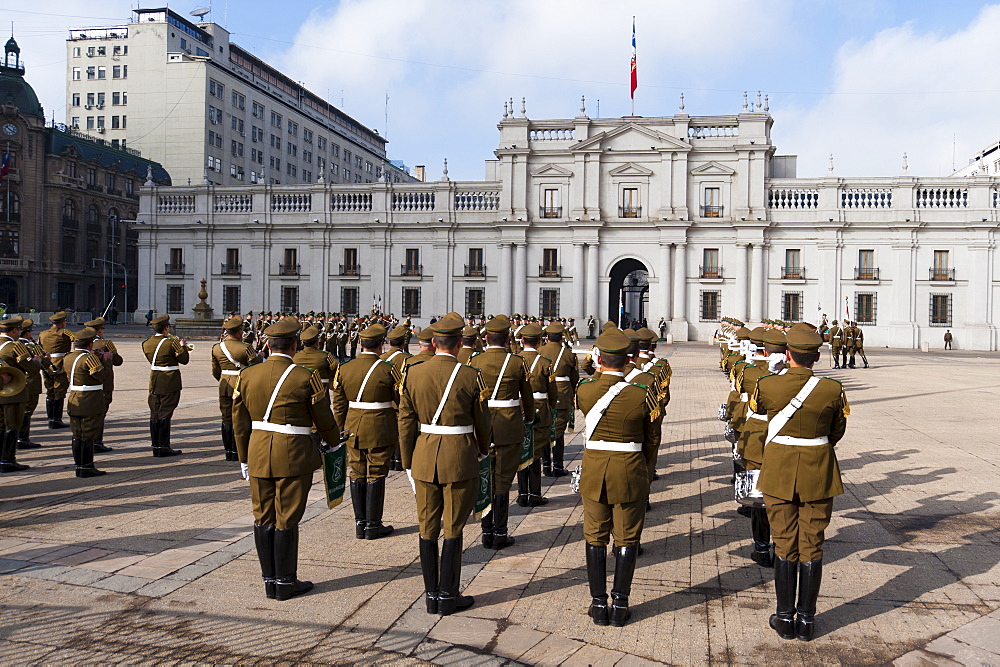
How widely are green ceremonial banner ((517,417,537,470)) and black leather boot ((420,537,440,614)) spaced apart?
204 cm

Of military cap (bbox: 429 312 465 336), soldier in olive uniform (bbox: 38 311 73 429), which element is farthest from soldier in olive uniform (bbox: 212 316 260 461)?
military cap (bbox: 429 312 465 336)

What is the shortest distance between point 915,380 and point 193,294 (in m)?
42.3

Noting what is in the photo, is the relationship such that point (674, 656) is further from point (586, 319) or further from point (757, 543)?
point (586, 319)

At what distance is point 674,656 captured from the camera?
15.1ft

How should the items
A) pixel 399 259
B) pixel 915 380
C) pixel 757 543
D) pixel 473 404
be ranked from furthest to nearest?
pixel 399 259, pixel 915 380, pixel 757 543, pixel 473 404

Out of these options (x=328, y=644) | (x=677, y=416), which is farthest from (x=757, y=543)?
(x=677, y=416)

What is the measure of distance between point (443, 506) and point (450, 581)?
1.73ft

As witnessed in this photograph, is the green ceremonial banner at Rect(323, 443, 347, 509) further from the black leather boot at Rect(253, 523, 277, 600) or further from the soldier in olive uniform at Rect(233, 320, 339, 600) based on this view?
the black leather boot at Rect(253, 523, 277, 600)

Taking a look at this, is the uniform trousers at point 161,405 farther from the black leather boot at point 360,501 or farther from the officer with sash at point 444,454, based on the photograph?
the officer with sash at point 444,454

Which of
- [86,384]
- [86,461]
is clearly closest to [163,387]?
[86,384]

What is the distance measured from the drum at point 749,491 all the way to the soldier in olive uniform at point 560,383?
11.4ft

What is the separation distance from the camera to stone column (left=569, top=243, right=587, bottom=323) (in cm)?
4381

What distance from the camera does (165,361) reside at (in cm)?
1047

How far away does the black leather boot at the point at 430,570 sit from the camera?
17.0ft
